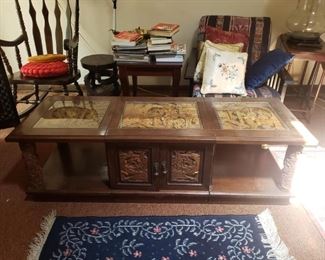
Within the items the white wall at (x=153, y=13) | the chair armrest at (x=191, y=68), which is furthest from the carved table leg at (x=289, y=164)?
the white wall at (x=153, y=13)

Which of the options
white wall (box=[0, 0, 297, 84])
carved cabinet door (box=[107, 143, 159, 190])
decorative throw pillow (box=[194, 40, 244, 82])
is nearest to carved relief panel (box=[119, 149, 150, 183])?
Answer: carved cabinet door (box=[107, 143, 159, 190])

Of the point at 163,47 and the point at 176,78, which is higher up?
the point at 163,47

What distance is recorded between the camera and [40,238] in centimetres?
142

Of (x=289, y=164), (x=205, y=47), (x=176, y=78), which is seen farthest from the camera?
(x=176, y=78)

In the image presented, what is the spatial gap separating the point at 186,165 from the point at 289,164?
0.55 m

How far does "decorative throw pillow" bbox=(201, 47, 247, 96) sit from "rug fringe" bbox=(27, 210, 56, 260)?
1.34 meters

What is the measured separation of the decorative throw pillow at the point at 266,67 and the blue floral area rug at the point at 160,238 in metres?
1.07

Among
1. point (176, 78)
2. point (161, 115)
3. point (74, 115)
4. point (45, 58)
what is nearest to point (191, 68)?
point (176, 78)

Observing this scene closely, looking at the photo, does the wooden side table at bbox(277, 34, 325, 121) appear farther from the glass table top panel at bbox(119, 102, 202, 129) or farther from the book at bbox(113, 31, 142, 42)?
the book at bbox(113, 31, 142, 42)

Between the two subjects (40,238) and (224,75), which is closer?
(40,238)

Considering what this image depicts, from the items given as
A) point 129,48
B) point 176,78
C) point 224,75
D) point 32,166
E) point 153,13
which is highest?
point 153,13

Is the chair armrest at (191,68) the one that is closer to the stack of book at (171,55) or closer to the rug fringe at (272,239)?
the stack of book at (171,55)

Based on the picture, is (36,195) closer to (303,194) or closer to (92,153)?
(92,153)

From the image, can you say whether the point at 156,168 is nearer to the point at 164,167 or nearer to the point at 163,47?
the point at 164,167
